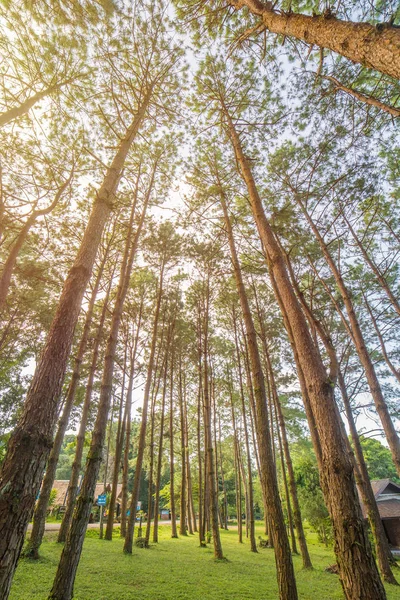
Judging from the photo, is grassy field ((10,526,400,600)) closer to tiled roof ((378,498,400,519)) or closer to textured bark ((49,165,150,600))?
textured bark ((49,165,150,600))

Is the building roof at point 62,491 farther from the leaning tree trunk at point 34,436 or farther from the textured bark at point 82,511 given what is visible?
the leaning tree trunk at point 34,436

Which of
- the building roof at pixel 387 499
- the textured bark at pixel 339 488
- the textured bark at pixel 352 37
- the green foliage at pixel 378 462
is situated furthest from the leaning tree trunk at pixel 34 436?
the green foliage at pixel 378 462

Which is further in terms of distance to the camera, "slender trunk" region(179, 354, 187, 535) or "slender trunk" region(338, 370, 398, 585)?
"slender trunk" region(179, 354, 187, 535)

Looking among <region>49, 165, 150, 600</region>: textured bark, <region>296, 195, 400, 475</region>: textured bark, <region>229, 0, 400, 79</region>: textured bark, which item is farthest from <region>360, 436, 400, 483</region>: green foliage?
<region>229, 0, 400, 79</region>: textured bark

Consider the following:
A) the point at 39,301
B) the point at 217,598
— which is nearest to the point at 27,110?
the point at 39,301

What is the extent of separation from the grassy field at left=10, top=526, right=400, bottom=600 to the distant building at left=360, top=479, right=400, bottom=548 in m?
11.2

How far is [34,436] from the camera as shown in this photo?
2.08 m

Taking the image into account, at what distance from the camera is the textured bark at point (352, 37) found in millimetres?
2209

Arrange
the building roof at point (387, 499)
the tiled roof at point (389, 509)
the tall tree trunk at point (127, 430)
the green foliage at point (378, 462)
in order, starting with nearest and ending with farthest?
the tall tree trunk at point (127, 430) < the tiled roof at point (389, 509) < the building roof at point (387, 499) < the green foliage at point (378, 462)

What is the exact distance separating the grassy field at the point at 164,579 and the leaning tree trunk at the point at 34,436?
A: 3773 millimetres

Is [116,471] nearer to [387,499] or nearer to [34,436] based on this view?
[34,436]

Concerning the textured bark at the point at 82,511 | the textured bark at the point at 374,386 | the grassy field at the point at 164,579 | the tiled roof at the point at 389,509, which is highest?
the textured bark at the point at 374,386

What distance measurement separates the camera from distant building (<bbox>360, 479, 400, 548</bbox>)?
16073 mm

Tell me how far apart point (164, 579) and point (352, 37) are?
394 inches
